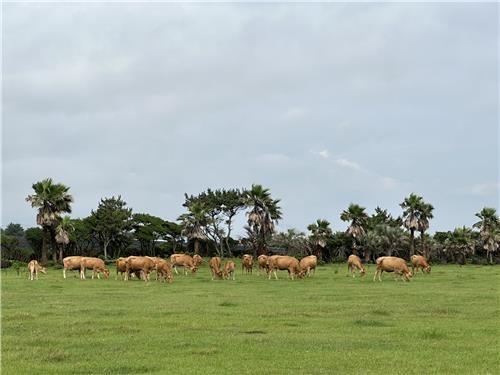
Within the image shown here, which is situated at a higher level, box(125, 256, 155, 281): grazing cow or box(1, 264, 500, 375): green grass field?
box(125, 256, 155, 281): grazing cow

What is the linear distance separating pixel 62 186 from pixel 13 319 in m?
50.9

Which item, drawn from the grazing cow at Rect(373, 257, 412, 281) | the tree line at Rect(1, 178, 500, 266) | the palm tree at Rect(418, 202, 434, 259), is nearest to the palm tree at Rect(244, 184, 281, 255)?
the tree line at Rect(1, 178, 500, 266)

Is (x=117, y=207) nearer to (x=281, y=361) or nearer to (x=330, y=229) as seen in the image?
(x=330, y=229)

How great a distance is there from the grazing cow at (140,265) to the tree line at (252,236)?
3497cm

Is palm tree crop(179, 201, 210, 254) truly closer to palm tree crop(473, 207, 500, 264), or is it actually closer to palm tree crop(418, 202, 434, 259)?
palm tree crop(418, 202, 434, 259)

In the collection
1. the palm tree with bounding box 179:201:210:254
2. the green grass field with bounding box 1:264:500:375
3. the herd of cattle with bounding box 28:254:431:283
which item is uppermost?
the palm tree with bounding box 179:201:210:254

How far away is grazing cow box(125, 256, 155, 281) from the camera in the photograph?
133ft

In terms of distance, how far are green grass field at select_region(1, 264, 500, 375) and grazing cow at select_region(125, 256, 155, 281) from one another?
13.2 m

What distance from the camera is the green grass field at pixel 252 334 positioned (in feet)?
39.6

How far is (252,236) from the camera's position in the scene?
9262cm

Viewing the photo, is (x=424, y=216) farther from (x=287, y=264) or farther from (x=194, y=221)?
(x=287, y=264)

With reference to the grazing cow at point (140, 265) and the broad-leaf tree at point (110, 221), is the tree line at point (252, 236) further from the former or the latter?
the grazing cow at point (140, 265)

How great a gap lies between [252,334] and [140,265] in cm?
2644

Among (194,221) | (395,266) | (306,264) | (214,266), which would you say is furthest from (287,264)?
(194,221)
